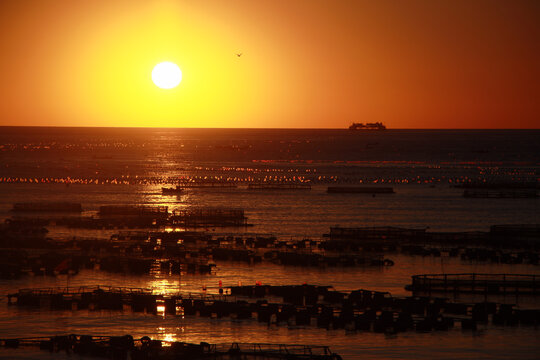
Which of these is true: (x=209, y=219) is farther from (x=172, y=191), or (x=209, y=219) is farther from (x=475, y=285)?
(x=172, y=191)

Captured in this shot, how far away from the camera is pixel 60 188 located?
154500mm

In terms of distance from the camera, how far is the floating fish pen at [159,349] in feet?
133

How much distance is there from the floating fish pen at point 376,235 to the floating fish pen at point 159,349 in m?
40.4

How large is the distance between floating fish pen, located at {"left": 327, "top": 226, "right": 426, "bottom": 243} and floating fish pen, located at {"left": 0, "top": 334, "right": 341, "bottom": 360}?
40.4 meters

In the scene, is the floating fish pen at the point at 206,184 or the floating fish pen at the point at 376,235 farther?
the floating fish pen at the point at 206,184

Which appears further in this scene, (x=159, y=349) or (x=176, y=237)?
(x=176, y=237)

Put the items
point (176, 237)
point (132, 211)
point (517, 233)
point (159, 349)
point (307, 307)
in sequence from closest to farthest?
point (159, 349) → point (307, 307) → point (176, 237) → point (517, 233) → point (132, 211)

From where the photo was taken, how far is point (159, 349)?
41.1 m

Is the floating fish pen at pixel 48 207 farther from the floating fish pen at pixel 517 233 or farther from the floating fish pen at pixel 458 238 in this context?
the floating fish pen at pixel 517 233

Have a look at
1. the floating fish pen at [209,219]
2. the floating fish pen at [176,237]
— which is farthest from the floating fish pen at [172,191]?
the floating fish pen at [176,237]

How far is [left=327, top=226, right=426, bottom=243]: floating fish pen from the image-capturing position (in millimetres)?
83438

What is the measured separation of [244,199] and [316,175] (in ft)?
219

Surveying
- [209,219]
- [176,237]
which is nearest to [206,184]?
[209,219]

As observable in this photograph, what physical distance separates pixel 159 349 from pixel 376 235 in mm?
46864
